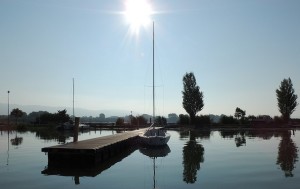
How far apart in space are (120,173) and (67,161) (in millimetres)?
5126

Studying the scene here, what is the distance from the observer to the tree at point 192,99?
91.2 meters

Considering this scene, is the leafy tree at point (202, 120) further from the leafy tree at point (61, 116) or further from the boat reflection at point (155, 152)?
the boat reflection at point (155, 152)

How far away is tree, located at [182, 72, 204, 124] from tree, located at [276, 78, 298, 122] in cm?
2009

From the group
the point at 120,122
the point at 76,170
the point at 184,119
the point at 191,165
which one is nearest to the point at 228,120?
the point at 184,119

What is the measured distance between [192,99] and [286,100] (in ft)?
77.7

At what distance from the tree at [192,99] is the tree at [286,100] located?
20.1 metres

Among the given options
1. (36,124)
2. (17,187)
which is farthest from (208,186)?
(36,124)

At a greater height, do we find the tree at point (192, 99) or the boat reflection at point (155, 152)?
the tree at point (192, 99)

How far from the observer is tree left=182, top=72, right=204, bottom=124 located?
299 ft

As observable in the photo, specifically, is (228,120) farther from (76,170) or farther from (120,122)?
(76,170)

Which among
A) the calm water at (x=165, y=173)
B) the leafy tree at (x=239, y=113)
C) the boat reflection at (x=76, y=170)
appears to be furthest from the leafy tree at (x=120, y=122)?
the boat reflection at (x=76, y=170)

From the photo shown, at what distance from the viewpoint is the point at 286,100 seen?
9194 cm

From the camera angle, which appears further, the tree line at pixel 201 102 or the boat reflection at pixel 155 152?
the tree line at pixel 201 102

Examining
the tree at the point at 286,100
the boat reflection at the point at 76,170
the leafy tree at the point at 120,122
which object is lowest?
the boat reflection at the point at 76,170
